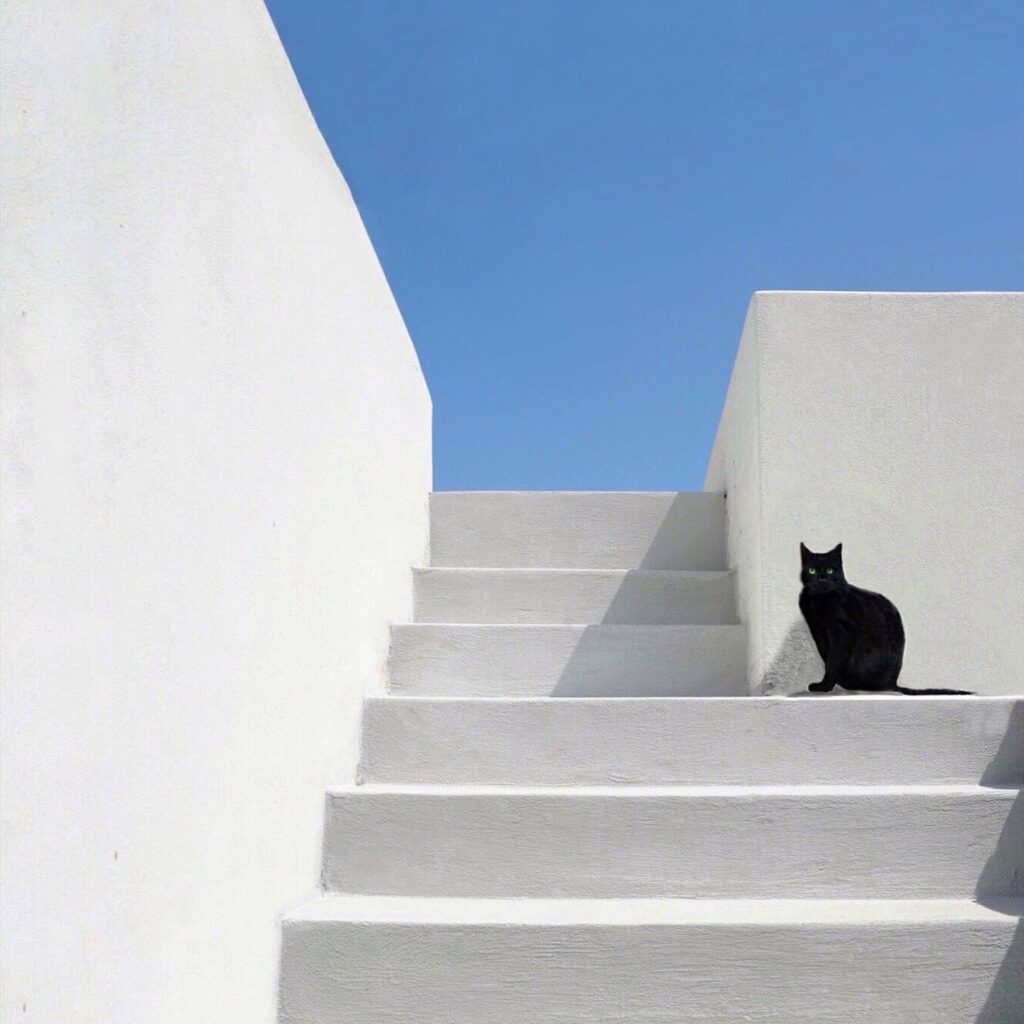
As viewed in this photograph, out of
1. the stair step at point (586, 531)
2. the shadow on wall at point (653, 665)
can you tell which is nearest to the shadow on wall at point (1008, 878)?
the shadow on wall at point (653, 665)

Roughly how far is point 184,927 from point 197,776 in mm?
179

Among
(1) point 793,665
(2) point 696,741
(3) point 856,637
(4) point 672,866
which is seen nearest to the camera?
(4) point 672,866

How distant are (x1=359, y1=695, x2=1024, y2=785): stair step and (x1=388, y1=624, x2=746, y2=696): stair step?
448mm

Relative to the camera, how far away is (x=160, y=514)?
3.90ft

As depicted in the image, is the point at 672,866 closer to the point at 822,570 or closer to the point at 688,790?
the point at 688,790

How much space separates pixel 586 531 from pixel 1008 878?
177 centimetres

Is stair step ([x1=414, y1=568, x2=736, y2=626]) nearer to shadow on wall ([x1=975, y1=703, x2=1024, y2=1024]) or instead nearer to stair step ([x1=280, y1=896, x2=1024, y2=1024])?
shadow on wall ([x1=975, y1=703, x2=1024, y2=1024])

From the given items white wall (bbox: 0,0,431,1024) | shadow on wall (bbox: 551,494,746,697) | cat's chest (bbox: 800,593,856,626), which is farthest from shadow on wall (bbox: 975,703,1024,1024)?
white wall (bbox: 0,0,431,1024)

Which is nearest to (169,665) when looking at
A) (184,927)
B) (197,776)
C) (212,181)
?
(197,776)

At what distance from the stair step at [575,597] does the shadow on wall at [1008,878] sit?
1.00m

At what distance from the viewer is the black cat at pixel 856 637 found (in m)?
2.44

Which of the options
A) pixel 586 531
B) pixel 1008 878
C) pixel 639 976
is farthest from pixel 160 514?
pixel 586 531

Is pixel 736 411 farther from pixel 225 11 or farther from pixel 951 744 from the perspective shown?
pixel 225 11

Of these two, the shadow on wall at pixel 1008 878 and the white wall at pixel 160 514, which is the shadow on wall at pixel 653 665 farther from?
the white wall at pixel 160 514
